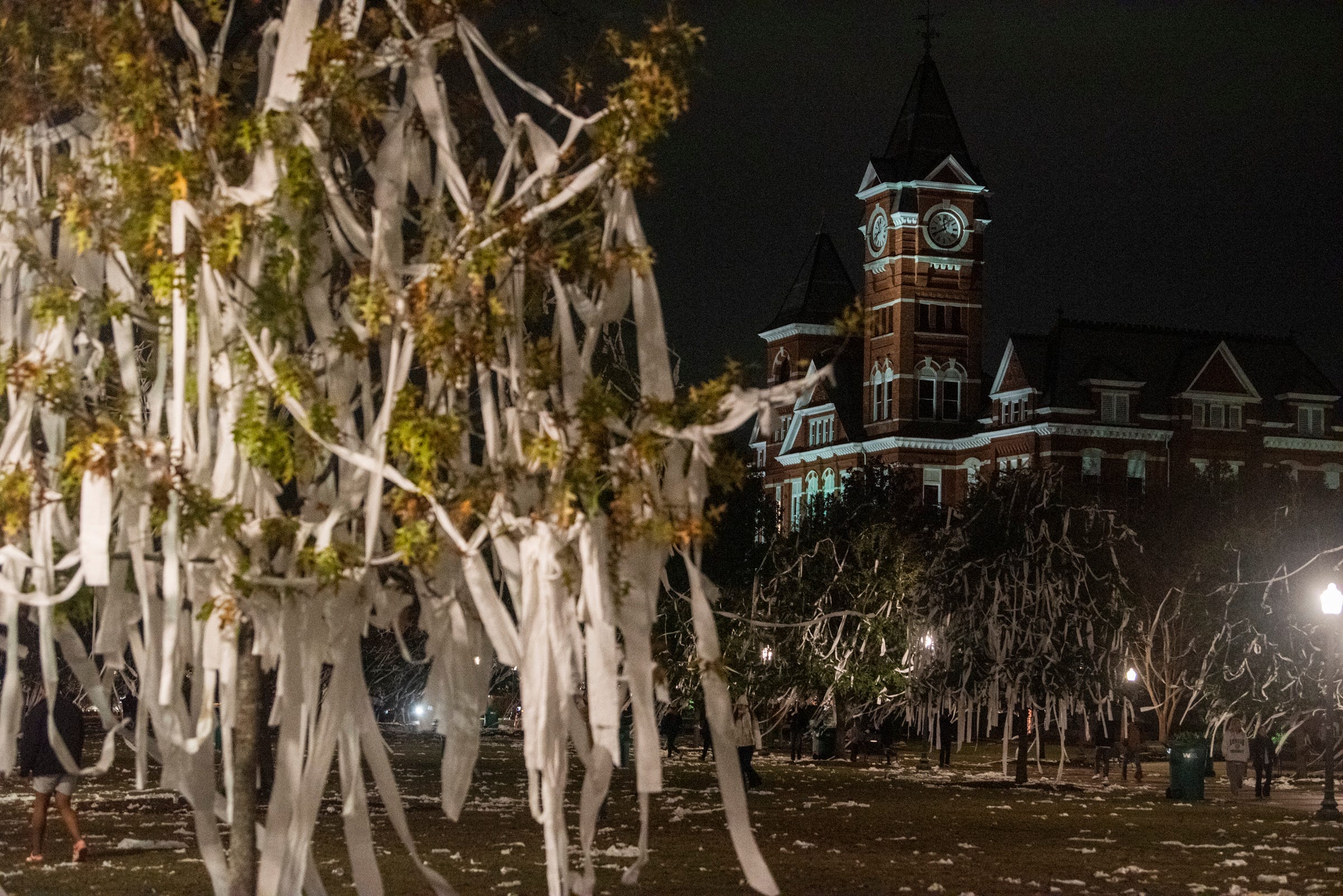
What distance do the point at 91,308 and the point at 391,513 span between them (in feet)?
5.33

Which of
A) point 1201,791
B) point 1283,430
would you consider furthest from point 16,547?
point 1283,430

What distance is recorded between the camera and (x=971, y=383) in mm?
95875

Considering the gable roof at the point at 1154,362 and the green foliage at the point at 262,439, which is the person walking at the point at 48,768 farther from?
the gable roof at the point at 1154,362

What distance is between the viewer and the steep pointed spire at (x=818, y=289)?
4131 inches

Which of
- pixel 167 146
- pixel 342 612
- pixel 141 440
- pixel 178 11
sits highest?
pixel 178 11

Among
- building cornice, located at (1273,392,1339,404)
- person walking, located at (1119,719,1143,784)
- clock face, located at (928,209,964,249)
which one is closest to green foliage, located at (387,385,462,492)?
person walking, located at (1119,719,1143,784)

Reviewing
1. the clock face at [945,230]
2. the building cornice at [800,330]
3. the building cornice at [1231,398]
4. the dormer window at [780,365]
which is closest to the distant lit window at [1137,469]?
the building cornice at [1231,398]

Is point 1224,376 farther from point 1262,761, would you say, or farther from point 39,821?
point 39,821

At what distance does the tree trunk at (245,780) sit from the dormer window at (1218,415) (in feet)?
270

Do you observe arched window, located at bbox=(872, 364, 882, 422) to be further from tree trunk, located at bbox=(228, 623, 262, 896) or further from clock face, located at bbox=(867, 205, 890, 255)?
tree trunk, located at bbox=(228, 623, 262, 896)

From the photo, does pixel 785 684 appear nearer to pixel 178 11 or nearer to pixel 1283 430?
pixel 178 11

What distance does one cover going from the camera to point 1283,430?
88.4 meters

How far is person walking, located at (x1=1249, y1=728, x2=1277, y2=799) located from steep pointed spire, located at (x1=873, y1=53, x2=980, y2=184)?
2543 inches

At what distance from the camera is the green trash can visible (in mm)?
29406
